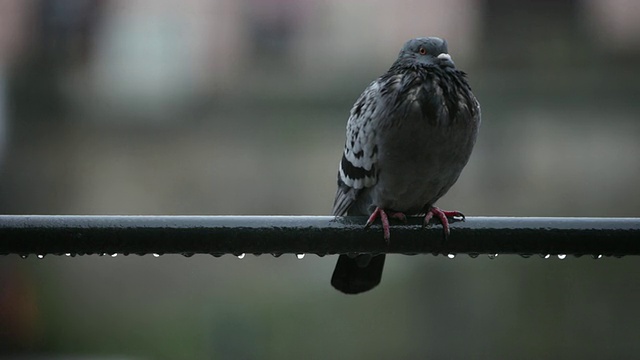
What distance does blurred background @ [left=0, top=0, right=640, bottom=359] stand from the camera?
43.4 ft

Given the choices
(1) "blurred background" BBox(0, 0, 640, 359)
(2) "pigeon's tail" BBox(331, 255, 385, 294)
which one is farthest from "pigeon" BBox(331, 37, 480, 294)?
(1) "blurred background" BBox(0, 0, 640, 359)

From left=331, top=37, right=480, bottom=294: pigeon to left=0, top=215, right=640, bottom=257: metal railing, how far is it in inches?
51.2

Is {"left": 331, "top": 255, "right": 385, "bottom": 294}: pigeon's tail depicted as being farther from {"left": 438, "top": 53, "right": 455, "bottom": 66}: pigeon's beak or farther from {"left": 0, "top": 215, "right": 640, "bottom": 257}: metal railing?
{"left": 0, "top": 215, "right": 640, "bottom": 257}: metal railing

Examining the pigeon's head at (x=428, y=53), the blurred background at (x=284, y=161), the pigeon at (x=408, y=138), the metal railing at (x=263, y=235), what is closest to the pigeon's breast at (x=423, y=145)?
the pigeon at (x=408, y=138)

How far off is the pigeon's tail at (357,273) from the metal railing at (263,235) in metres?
1.45

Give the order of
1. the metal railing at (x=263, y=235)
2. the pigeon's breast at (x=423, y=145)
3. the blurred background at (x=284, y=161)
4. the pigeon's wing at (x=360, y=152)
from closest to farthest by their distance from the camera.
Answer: the metal railing at (x=263, y=235) → the pigeon's breast at (x=423, y=145) → the pigeon's wing at (x=360, y=152) → the blurred background at (x=284, y=161)

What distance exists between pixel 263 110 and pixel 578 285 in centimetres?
614

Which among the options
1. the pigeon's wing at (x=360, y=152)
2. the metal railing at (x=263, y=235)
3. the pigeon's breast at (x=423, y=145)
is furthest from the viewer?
the pigeon's wing at (x=360, y=152)

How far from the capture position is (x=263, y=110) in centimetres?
1555

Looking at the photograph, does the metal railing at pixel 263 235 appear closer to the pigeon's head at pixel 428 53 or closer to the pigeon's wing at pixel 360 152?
the pigeon's wing at pixel 360 152

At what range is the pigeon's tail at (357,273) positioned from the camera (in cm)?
357

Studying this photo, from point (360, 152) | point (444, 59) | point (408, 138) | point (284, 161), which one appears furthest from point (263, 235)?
point (284, 161)

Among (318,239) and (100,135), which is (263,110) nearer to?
(100,135)

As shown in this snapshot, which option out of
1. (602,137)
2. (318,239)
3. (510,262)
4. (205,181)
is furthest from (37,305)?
(318,239)
